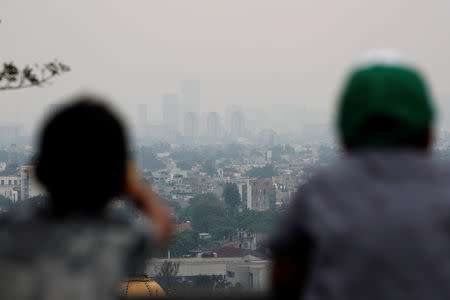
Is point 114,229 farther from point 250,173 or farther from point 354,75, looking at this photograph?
point 250,173

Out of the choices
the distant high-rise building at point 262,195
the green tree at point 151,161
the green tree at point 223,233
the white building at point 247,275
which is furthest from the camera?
the green tree at point 151,161

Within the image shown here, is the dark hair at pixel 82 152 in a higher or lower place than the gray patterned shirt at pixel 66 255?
higher

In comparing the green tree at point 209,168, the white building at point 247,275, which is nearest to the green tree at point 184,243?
the white building at point 247,275

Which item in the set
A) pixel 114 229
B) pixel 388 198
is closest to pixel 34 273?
pixel 114 229

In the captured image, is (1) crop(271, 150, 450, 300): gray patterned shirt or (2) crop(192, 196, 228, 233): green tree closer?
(1) crop(271, 150, 450, 300): gray patterned shirt

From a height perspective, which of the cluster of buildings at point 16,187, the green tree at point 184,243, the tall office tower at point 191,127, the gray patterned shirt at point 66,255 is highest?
the tall office tower at point 191,127

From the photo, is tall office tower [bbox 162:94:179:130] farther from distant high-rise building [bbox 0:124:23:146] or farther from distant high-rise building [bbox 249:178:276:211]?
distant high-rise building [bbox 249:178:276:211]

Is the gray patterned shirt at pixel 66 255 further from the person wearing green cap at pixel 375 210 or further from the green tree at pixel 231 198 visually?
the green tree at pixel 231 198

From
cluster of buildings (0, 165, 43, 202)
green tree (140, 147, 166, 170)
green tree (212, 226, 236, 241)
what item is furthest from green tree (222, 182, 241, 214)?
green tree (140, 147, 166, 170)
